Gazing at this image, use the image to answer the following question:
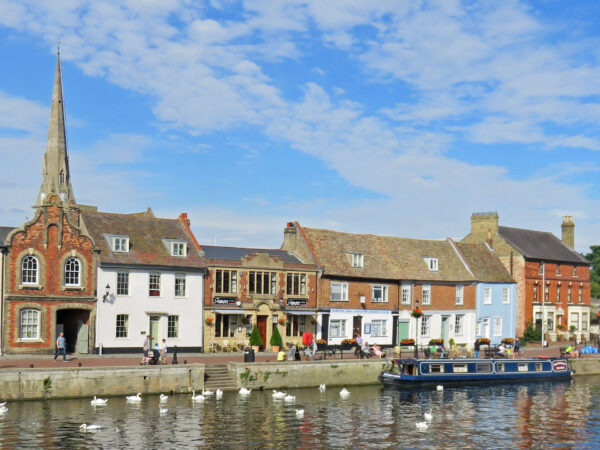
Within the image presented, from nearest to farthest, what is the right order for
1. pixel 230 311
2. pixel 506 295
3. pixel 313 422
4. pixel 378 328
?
pixel 313 422
pixel 230 311
pixel 378 328
pixel 506 295

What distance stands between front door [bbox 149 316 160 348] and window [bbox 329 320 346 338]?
15138 mm

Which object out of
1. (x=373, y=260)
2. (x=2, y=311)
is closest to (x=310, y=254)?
(x=373, y=260)

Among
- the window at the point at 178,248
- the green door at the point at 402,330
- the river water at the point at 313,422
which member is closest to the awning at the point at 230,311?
the window at the point at 178,248

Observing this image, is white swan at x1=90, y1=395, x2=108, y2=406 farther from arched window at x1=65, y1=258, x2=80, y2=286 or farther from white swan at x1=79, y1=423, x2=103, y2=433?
arched window at x1=65, y1=258, x2=80, y2=286

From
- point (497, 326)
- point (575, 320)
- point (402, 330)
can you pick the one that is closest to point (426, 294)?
point (402, 330)

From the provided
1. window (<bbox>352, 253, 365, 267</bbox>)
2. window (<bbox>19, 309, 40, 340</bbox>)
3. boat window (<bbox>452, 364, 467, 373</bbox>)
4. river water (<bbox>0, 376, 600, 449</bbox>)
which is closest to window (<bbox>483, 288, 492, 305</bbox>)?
window (<bbox>352, 253, 365, 267</bbox>)

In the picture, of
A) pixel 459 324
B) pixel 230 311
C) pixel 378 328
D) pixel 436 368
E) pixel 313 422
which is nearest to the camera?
pixel 313 422

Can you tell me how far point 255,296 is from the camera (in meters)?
59.9

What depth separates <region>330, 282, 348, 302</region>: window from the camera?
64.8 m

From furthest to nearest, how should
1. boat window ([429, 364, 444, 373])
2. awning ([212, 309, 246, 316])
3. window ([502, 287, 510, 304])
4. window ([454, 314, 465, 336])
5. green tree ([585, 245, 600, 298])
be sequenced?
1. green tree ([585, 245, 600, 298])
2. window ([502, 287, 510, 304])
3. window ([454, 314, 465, 336])
4. awning ([212, 309, 246, 316])
5. boat window ([429, 364, 444, 373])

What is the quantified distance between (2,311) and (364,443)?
2777 cm

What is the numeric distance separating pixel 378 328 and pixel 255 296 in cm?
1290

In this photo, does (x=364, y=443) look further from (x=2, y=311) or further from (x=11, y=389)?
(x=2, y=311)

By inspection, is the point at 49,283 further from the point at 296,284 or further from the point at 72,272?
the point at 296,284
